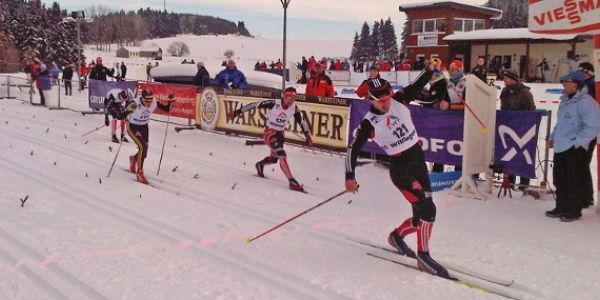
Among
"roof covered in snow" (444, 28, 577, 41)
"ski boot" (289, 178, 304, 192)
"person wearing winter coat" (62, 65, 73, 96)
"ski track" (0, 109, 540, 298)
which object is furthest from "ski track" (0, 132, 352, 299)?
"roof covered in snow" (444, 28, 577, 41)

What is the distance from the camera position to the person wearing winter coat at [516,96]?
8773 mm

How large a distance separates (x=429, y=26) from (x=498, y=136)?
142ft

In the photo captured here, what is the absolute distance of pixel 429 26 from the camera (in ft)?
163

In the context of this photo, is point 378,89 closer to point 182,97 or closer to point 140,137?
point 140,137

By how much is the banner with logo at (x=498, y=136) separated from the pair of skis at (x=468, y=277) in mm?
3061

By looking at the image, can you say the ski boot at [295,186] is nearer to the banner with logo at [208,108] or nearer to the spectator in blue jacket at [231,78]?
the banner with logo at [208,108]

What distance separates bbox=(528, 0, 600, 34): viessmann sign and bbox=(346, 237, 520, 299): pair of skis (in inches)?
162

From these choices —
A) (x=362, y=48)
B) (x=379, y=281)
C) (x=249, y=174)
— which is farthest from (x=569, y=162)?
(x=362, y=48)

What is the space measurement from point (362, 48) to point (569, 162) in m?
112

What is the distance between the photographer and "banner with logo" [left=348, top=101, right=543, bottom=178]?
8.39m

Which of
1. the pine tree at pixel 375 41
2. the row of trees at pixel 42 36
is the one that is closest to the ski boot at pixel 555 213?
the row of trees at pixel 42 36

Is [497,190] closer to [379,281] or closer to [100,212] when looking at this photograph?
[379,281]

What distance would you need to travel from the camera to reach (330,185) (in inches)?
389

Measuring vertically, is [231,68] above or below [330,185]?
above
